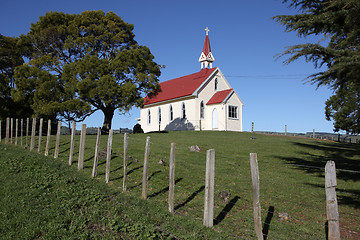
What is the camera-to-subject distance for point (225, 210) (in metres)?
8.49

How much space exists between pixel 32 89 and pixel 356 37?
26.5 meters

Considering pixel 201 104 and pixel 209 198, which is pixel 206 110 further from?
pixel 209 198

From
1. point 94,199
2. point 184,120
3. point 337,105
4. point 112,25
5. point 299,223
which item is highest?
point 112,25

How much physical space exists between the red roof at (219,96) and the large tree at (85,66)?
33.0ft

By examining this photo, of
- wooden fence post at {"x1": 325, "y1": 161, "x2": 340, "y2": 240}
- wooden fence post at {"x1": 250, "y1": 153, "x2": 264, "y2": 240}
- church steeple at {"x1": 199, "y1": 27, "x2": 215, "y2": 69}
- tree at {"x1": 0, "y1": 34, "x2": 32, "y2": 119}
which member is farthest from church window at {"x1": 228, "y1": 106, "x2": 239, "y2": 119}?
wooden fence post at {"x1": 325, "y1": 161, "x2": 340, "y2": 240}

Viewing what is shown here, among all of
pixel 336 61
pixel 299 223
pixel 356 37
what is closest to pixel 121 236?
pixel 299 223

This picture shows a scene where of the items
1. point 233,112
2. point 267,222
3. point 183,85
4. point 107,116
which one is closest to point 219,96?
point 233,112

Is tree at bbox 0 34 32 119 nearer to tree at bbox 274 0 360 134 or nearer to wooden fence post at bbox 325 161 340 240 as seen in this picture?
tree at bbox 274 0 360 134

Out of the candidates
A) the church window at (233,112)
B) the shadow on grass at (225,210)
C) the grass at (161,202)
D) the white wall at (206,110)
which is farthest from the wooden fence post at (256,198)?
the church window at (233,112)

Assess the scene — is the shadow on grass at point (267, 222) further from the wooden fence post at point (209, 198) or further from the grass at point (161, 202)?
the wooden fence post at point (209, 198)

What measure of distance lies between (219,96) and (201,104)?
2551 mm

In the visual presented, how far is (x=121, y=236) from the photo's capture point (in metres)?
6.27

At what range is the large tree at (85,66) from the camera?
26.7 m

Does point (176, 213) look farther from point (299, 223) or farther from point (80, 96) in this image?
point (80, 96)
